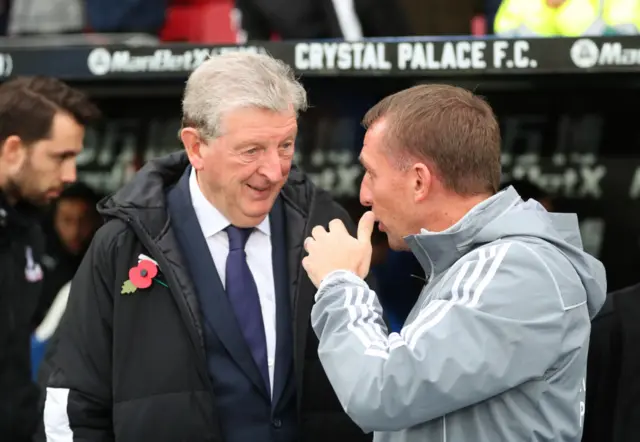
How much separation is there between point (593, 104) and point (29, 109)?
2028 mm

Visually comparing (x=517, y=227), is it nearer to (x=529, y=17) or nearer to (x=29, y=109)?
(x=529, y=17)

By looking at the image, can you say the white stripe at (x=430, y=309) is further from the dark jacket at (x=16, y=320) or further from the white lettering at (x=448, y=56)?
the dark jacket at (x=16, y=320)

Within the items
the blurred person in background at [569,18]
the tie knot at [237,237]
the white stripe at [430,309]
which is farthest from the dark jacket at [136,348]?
the blurred person in background at [569,18]

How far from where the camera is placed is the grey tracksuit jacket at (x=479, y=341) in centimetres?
184

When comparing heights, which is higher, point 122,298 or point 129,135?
point 129,135

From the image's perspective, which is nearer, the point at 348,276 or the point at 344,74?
the point at 348,276

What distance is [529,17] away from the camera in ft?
11.5

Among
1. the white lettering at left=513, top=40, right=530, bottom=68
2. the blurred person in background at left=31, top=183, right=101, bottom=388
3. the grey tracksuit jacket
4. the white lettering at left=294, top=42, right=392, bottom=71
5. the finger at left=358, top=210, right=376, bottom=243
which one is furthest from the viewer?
the blurred person in background at left=31, top=183, right=101, bottom=388

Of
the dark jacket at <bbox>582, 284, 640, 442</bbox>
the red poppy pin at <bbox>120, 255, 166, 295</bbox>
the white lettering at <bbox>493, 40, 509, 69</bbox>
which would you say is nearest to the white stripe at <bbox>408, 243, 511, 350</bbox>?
the red poppy pin at <bbox>120, 255, 166, 295</bbox>

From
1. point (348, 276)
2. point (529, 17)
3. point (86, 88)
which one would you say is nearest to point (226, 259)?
point (348, 276)

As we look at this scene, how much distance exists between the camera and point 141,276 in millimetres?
2529

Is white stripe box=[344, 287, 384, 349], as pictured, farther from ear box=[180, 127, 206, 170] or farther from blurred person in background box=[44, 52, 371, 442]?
ear box=[180, 127, 206, 170]

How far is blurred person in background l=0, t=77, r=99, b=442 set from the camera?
3402 mm

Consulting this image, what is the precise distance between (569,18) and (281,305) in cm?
151
